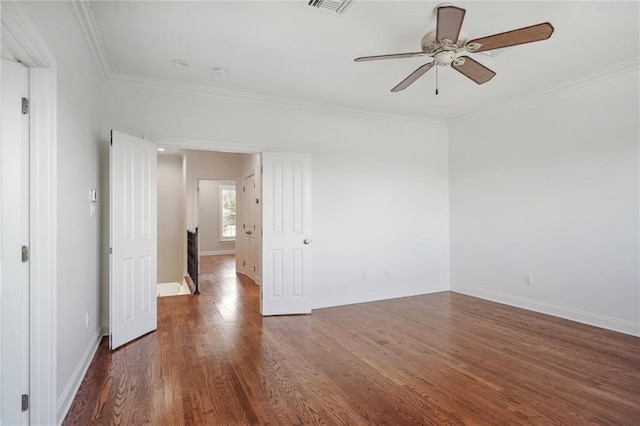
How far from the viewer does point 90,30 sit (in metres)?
2.80

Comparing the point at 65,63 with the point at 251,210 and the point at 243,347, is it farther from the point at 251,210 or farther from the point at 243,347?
the point at 251,210

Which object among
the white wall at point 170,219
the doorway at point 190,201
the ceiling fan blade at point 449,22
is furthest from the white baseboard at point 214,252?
the ceiling fan blade at point 449,22

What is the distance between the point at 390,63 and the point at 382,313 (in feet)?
10.0

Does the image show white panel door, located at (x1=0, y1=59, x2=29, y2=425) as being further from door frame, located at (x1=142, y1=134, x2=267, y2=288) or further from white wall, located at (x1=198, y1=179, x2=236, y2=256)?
white wall, located at (x1=198, y1=179, x2=236, y2=256)

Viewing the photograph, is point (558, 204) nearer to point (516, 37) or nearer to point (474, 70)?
point (474, 70)

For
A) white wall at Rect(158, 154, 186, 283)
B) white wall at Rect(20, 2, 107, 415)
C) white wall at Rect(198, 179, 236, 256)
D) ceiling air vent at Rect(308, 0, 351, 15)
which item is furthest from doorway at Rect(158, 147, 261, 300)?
ceiling air vent at Rect(308, 0, 351, 15)

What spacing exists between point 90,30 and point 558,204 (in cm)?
531

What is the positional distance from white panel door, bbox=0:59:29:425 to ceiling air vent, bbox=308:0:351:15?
1.89 m

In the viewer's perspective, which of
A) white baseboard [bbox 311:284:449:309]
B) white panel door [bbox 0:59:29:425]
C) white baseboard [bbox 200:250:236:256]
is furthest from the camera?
white baseboard [bbox 200:250:236:256]

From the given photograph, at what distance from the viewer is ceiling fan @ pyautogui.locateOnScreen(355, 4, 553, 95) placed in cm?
215

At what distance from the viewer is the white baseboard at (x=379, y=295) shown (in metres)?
4.90

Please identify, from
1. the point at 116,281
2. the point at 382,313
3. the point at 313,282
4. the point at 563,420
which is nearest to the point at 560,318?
the point at 382,313

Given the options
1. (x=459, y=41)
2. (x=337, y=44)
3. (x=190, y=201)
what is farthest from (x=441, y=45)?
(x=190, y=201)

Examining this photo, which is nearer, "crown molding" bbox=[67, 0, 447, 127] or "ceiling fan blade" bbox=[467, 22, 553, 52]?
"ceiling fan blade" bbox=[467, 22, 553, 52]
